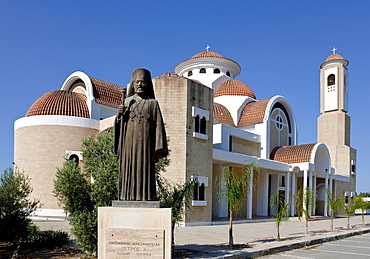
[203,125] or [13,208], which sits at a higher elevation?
[203,125]

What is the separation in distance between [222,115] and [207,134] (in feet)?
31.9

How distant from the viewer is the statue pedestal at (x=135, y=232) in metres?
5.46

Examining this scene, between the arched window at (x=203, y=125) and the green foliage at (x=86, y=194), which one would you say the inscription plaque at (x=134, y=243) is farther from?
the arched window at (x=203, y=125)

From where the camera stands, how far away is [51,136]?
2270 cm

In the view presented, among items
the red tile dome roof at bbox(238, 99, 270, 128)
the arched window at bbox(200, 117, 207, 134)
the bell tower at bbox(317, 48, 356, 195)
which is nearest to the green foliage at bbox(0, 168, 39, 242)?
the arched window at bbox(200, 117, 207, 134)

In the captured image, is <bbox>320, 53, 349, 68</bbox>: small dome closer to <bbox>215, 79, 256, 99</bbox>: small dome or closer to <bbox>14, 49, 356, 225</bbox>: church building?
<bbox>14, 49, 356, 225</bbox>: church building

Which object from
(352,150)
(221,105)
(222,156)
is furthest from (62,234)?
(352,150)

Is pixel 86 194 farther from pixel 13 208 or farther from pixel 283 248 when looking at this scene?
pixel 283 248

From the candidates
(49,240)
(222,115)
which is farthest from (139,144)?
(222,115)

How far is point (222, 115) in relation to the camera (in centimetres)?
2969

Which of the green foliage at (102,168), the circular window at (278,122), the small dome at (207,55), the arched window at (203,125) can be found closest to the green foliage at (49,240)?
the green foliage at (102,168)

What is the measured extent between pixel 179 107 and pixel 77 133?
7.75 metres

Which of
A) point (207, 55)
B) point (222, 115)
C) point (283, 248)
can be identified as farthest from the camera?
point (207, 55)

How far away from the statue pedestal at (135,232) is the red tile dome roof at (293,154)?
2453 cm
